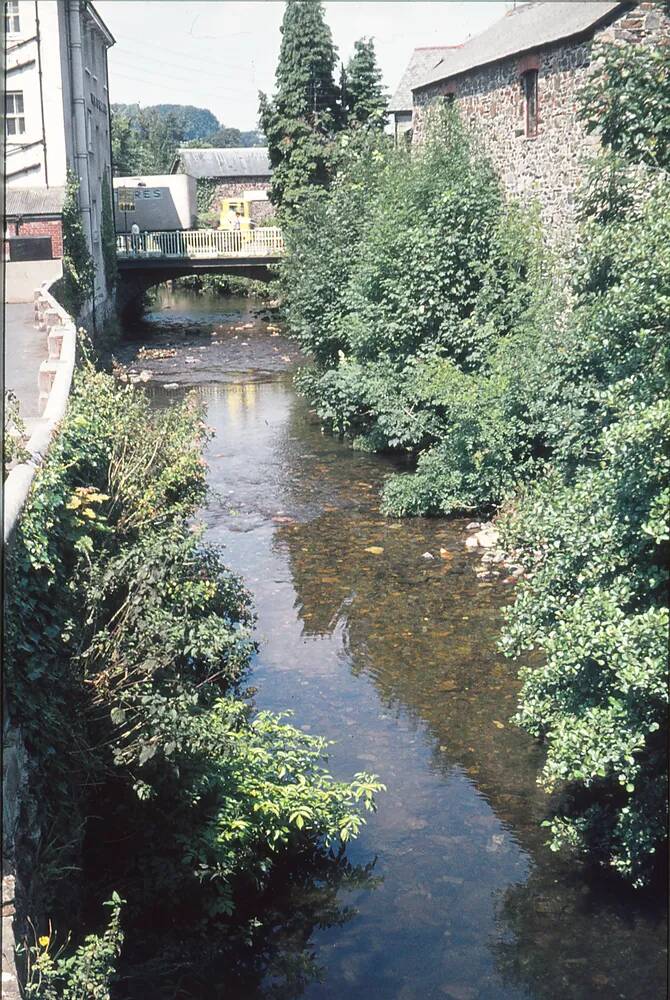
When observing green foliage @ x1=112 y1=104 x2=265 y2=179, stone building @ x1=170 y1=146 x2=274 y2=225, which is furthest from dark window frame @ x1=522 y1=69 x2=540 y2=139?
stone building @ x1=170 y1=146 x2=274 y2=225

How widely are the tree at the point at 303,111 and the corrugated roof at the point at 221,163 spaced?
2784 centimetres

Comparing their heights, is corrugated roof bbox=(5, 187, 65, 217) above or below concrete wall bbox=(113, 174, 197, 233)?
below

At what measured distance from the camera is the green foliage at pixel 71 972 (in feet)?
17.3

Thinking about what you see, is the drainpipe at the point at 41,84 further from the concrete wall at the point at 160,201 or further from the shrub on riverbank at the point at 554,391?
the concrete wall at the point at 160,201

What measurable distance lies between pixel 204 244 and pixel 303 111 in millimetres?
6041

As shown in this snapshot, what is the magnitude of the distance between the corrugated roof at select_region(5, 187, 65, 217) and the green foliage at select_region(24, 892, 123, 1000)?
22.5m

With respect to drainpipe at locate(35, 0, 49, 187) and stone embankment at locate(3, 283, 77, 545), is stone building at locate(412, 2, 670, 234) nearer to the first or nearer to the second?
stone embankment at locate(3, 283, 77, 545)

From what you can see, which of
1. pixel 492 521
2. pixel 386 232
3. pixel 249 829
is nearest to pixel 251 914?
pixel 249 829

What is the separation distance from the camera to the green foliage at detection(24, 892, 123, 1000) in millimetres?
5285

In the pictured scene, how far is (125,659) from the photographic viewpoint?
772 cm

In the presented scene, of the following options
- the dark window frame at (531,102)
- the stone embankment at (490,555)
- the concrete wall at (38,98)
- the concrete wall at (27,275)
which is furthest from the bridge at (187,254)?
the stone embankment at (490,555)

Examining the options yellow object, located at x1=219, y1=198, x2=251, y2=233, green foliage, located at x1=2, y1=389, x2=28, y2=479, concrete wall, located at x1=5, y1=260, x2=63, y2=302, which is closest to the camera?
green foliage, located at x1=2, y1=389, x2=28, y2=479

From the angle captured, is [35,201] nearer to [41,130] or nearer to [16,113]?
[41,130]

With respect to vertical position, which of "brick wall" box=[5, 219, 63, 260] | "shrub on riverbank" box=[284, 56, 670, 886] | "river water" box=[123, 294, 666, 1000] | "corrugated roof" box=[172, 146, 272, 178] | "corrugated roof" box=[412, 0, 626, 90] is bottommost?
"river water" box=[123, 294, 666, 1000]
